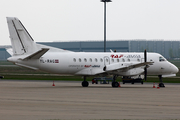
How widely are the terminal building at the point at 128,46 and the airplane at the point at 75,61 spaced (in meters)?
118

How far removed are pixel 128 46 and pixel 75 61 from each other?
132 m

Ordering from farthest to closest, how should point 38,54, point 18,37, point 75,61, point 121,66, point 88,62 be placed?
point 88,62, point 121,66, point 75,61, point 18,37, point 38,54

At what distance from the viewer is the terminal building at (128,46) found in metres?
161

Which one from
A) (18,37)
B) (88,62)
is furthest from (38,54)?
(88,62)

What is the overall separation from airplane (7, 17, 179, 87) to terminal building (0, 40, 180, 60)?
11831 centimetres

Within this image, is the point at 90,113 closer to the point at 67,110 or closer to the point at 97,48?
the point at 67,110

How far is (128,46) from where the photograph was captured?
6540 inches

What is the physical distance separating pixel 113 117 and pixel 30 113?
373 centimetres

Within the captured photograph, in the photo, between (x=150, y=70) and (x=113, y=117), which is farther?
(x=150, y=70)

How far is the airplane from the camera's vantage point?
3322 cm

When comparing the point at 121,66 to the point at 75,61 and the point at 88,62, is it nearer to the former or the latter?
the point at 88,62

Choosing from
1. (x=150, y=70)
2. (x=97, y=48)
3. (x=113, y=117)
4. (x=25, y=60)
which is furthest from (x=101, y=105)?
(x=97, y=48)

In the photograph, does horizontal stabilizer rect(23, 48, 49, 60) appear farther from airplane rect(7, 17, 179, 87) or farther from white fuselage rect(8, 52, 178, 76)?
white fuselage rect(8, 52, 178, 76)

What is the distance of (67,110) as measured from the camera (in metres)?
17.2
